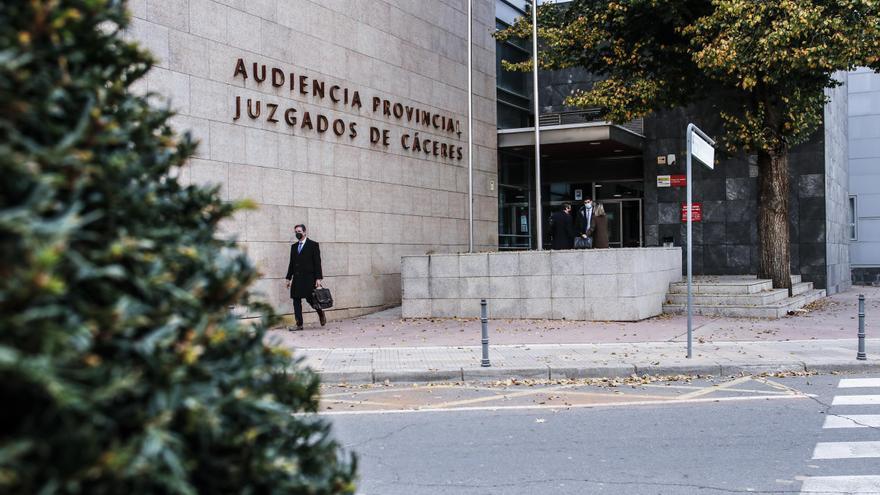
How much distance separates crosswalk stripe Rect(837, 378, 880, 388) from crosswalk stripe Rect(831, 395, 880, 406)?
2.49 feet

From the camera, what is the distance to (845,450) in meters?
6.89

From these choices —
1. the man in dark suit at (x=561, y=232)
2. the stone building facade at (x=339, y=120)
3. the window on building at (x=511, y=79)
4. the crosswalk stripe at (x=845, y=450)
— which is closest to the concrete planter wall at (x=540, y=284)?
the stone building facade at (x=339, y=120)

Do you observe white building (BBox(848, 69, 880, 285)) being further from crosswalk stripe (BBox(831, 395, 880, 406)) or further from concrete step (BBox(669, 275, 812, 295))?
crosswalk stripe (BBox(831, 395, 880, 406))

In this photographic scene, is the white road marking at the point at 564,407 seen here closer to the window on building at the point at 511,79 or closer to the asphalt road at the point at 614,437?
the asphalt road at the point at 614,437

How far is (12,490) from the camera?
4.99ft

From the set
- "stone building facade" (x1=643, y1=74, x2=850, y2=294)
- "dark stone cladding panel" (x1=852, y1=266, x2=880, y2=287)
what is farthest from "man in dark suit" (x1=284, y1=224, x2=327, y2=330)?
"dark stone cladding panel" (x1=852, y1=266, x2=880, y2=287)

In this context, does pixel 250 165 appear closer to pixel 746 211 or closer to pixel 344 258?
pixel 344 258

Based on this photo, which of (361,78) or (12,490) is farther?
(361,78)

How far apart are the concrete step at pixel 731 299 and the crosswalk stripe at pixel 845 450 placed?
11356mm

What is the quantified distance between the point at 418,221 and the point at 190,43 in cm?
820

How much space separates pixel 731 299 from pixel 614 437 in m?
11.9

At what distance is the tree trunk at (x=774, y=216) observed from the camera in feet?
67.1

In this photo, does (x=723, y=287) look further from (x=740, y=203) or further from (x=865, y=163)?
(x=865, y=163)

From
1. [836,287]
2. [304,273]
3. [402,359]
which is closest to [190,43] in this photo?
[304,273]
